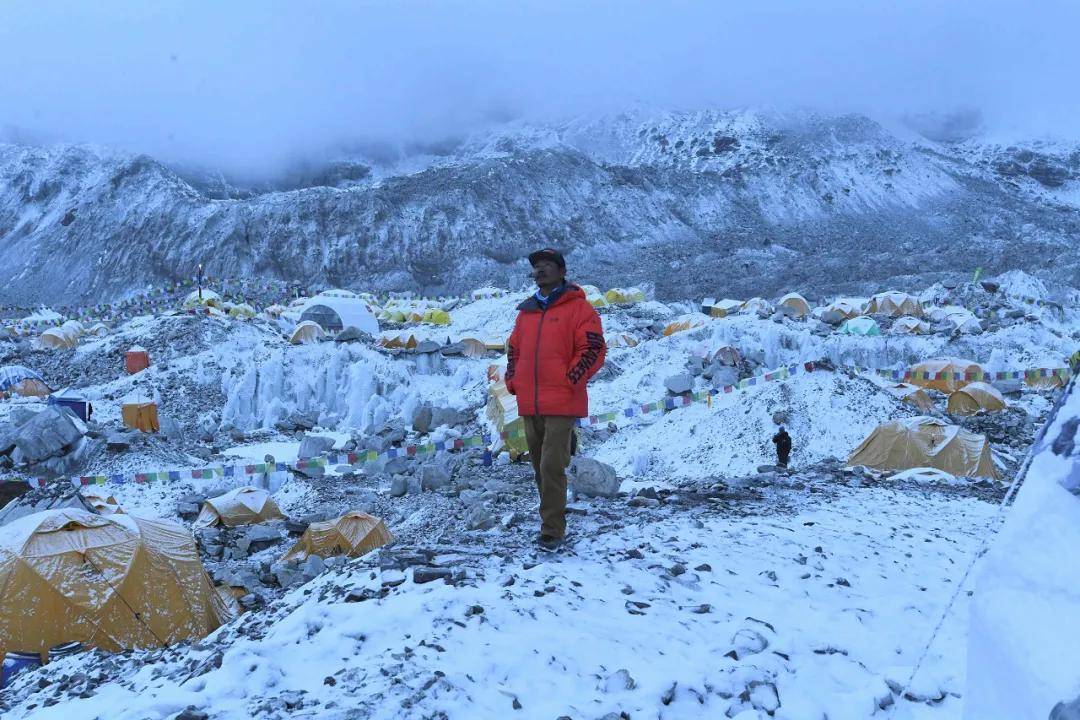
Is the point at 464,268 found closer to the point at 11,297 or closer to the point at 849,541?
the point at 11,297

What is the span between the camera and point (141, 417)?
1978 cm

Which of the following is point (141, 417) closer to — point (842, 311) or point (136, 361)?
point (136, 361)

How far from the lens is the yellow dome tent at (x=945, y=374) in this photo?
20953 millimetres

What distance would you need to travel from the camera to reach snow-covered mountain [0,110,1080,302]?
2325 inches

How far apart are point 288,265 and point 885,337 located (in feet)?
176

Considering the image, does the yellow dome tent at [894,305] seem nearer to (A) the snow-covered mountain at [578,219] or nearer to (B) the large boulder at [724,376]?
(A) the snow-covered mountain at [578,219]

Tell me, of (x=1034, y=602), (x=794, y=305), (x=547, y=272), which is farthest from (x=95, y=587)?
(x=794, y=305)

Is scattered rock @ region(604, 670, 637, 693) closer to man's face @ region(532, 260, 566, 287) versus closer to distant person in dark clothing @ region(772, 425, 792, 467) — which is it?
man's face @ region(532, 260, 566, 287)

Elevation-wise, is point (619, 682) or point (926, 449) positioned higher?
point (619, 682)

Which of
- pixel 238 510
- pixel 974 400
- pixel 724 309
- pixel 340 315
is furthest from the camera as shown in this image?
pixel 724 309

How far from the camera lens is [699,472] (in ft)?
48.6

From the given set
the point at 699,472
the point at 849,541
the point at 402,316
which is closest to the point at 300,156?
the point at 402,316

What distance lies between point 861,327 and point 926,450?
15633 millimetres

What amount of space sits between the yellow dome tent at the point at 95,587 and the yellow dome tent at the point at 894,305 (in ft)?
104
